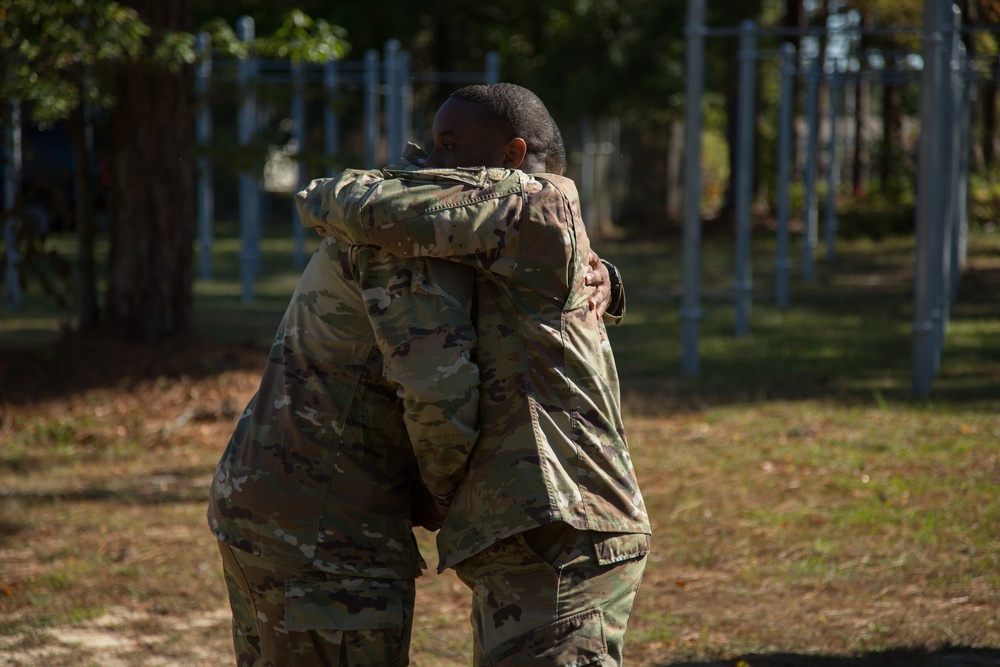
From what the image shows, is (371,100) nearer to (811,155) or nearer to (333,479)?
(811,155)

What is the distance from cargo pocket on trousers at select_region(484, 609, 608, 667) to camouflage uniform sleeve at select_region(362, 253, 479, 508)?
34cm

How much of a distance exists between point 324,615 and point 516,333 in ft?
2.14

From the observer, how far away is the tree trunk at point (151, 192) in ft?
26.8

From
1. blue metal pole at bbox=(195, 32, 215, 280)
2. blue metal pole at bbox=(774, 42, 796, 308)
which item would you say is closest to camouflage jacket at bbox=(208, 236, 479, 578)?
blue metal pole at bbox=(195, 32, 215, 280)

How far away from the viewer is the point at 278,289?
14.2 meters

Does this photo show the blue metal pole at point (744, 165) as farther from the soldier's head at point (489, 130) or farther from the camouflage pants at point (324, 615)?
the camouflage pants at point (324, 615)

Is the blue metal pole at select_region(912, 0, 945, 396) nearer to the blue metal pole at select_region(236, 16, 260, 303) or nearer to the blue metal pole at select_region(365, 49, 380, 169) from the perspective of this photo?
the blue metal pole at select_region(236, 16, 260, 303)

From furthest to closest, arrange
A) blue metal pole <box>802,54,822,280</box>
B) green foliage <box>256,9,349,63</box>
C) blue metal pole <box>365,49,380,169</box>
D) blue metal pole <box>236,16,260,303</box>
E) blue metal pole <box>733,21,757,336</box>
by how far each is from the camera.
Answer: blue metal pole <box>365,49,380,169</box> < blue metal pole <box>802,54,822,280</box> < blue metal pole <box>236,16,260,303</box> < blue metal pole <box>733,21,757,336</box> < green foliage <box>256,9,349,63</box>

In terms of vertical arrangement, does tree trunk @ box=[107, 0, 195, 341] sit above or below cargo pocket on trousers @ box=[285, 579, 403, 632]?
above

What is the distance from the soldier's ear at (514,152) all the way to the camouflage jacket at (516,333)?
8 cm

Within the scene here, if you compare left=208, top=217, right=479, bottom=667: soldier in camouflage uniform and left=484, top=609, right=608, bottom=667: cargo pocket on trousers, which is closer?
left=484, top=609, right=608, bottom=667: cargo pocket on trousers

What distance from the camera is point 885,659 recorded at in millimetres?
3766

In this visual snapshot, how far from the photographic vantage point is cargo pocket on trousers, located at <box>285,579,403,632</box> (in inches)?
85.0

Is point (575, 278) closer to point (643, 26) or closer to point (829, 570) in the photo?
point (829, 570)
